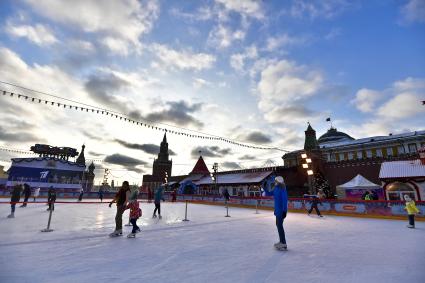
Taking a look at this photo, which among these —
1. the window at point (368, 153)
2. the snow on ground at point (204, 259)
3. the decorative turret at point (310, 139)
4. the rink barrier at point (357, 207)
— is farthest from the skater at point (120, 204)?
the window at point (368, 153)

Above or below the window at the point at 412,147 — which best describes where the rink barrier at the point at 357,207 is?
below

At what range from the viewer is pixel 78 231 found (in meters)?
7.70

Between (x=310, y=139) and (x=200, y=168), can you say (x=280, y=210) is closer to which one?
(x=310, y=139)

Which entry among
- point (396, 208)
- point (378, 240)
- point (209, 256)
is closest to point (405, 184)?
point (396, 208)

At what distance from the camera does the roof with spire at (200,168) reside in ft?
133

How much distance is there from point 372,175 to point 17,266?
28.2m

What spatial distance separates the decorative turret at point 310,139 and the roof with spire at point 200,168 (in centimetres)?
1741

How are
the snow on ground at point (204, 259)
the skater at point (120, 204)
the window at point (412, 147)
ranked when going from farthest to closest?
the window at point (412, 147), the skater at point (120, 204), the snow on ground at point (204, 259)

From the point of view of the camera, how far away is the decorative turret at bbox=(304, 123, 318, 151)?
30675mm

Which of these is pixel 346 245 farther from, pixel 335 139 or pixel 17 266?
pixel 335 139

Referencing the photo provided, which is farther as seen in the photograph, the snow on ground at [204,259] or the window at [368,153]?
the window at [368,153]

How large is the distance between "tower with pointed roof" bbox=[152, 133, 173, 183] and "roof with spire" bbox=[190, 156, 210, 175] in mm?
40307

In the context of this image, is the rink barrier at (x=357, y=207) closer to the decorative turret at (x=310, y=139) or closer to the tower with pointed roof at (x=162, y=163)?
the decorative turret at (x=310, y=139)

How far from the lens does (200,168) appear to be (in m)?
41.2
